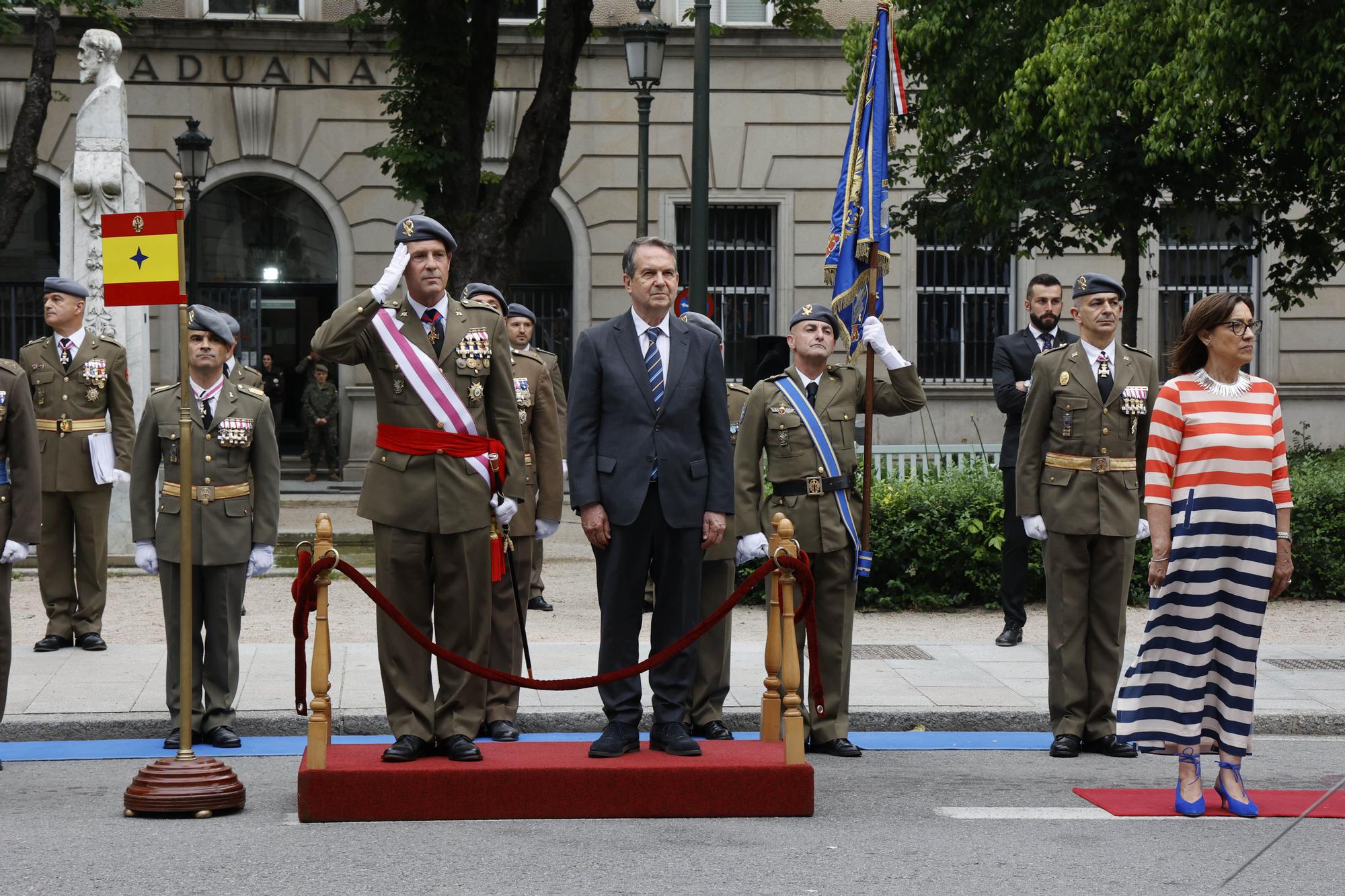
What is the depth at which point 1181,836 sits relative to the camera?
609 cm

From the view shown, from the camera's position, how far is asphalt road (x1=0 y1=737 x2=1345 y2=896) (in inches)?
214

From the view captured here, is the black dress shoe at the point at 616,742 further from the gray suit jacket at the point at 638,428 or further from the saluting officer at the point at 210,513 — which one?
the saluting officer at the point at 210,513

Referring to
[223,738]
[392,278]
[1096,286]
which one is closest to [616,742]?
[392,278]

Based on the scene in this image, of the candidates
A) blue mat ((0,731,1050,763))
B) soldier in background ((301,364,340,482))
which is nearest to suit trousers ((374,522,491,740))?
blue mat ((0,731,1050,763))

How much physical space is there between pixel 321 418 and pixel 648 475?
18383 mm

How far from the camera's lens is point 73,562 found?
1024cm

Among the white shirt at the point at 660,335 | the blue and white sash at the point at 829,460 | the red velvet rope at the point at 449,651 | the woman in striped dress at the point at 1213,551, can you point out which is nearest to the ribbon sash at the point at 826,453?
the blue and white sash at the point at 829,460

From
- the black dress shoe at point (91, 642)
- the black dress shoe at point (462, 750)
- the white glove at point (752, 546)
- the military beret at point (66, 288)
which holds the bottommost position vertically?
the black dress shoe at point (91, 642)

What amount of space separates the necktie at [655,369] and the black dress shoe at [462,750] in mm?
1282

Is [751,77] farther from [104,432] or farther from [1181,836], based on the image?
[1181,836]

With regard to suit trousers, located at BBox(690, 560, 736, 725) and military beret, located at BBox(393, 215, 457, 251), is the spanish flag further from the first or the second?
suit trousers, located at BBox(690, 560, 736, 725)

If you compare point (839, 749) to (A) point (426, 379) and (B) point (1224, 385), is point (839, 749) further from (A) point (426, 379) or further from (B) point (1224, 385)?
(A) point (426, 379)

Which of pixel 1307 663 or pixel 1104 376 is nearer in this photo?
pixel 1104 376

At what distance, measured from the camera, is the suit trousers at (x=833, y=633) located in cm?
765
